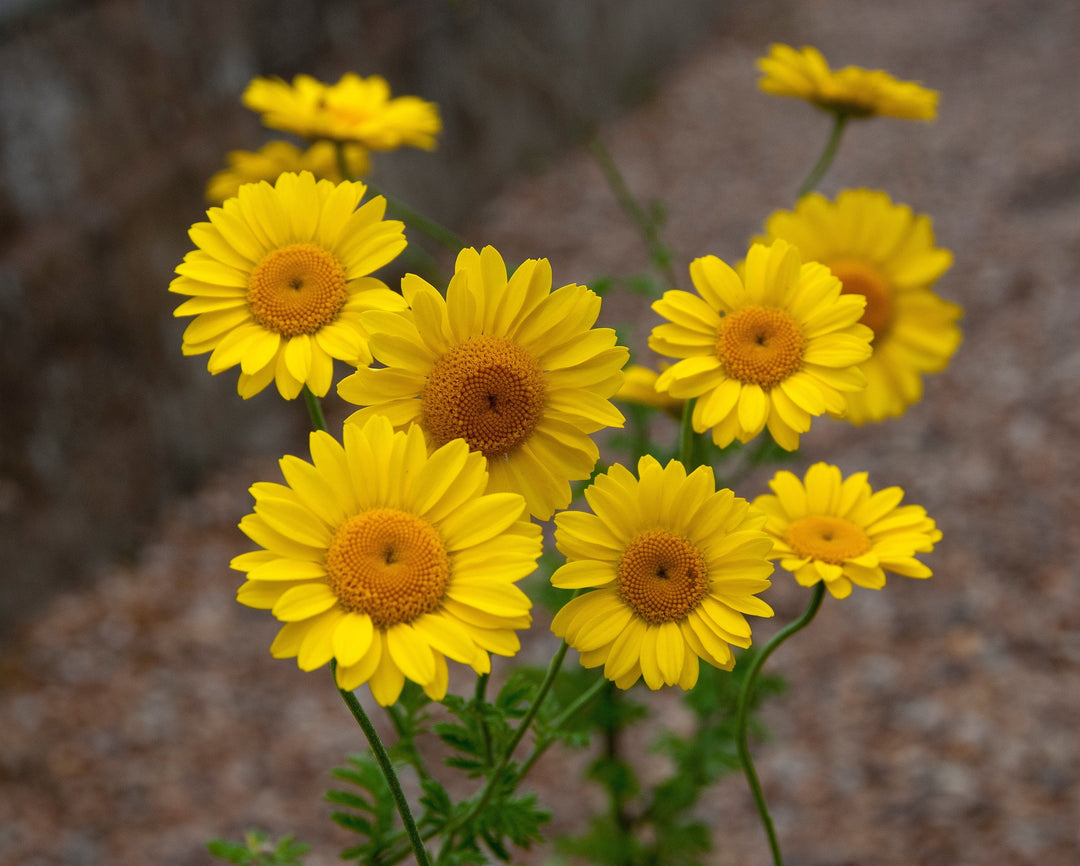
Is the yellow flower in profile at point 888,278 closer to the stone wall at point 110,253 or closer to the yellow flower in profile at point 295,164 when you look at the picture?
the yellow flower in profile at point 295,164

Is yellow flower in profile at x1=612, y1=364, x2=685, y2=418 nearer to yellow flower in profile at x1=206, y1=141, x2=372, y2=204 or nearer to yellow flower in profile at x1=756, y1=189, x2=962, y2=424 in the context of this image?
yellow flower in profile at x1=756, y1=189, x2=962, y2=424

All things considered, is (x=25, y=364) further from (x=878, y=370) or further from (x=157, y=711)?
(x=878, y=370)

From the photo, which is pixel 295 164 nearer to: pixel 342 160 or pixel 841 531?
pixel 342 160

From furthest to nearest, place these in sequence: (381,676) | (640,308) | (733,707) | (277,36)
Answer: (640,308) → (277,36) → (733,707) → (381,676)

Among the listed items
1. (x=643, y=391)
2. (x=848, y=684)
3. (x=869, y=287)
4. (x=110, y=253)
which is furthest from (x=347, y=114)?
(x=848, y=684)

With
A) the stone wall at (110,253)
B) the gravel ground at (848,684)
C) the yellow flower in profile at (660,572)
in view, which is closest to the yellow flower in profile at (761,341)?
the yellow flower in profile at (660,572)

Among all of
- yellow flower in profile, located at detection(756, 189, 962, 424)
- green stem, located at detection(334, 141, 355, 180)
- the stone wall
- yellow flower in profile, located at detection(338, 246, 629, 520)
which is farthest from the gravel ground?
yellow flower in profile, located at detection(338, 246, 629, 520)

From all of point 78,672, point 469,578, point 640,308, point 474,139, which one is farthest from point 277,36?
point 469,578
